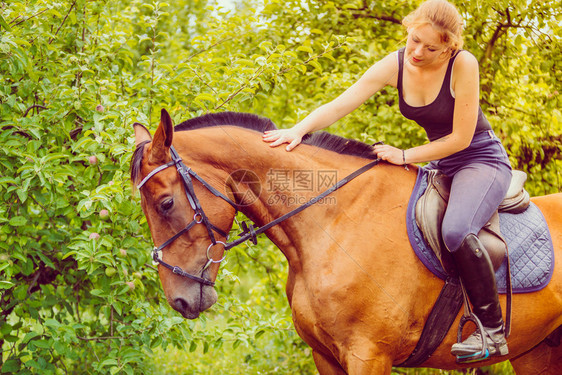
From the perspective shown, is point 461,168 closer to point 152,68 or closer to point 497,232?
point 497,232

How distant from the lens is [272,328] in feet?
13.6

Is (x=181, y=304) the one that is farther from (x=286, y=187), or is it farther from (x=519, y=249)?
(x=519, y=249)

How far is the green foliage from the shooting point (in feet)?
11.1

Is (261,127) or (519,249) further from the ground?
(261,127)

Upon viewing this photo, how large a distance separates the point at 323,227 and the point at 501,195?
0.97m

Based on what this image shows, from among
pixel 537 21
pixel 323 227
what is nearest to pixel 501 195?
pixel 323 227

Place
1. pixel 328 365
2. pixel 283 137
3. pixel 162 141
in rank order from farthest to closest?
pixel 328 365
pixel 283 137
pixel 162 141

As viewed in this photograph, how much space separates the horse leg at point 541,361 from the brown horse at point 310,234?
701 millimetres

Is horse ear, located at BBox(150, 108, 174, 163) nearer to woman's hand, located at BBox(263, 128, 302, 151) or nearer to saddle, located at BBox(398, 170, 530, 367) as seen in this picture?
woman's hand, located at BBox(263, 128, 302, 151)

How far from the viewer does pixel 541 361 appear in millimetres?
3357

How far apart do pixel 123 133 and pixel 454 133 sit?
204 centimetres

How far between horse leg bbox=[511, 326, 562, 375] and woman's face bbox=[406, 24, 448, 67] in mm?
2045

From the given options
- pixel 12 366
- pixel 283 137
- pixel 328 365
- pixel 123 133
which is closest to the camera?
pixel 283 137

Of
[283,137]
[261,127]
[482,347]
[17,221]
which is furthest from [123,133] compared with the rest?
[482,347]
